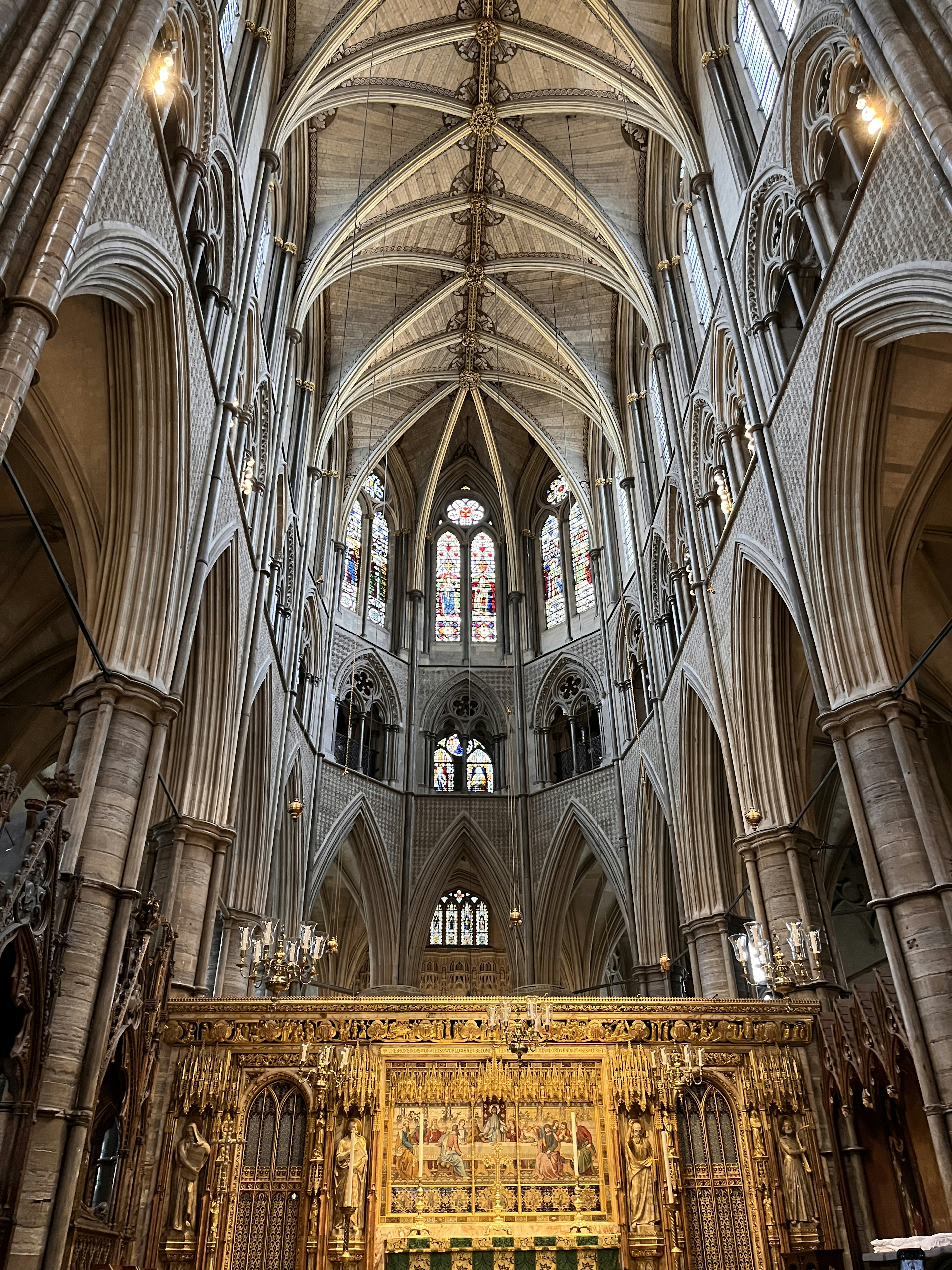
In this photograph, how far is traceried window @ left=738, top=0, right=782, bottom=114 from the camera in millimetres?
15586

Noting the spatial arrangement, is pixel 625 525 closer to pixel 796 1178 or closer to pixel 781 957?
pixel 781 957

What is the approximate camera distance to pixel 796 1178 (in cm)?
1088

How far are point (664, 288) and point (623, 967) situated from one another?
64.3 feet

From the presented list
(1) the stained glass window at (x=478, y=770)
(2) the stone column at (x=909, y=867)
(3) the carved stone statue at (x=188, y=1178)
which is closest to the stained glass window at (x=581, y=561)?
(1) the stained glass window at (x=478, y=770)

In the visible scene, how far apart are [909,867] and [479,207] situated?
60.6 feet

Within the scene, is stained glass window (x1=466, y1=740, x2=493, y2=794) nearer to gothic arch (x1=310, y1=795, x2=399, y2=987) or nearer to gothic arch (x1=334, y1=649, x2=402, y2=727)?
gothic arch (x1=334, y1=649, x2=402, y2=727)

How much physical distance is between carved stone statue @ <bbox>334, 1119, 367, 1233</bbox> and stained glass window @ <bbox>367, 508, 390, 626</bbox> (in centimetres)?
1783

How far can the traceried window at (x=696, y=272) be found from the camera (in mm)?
19188

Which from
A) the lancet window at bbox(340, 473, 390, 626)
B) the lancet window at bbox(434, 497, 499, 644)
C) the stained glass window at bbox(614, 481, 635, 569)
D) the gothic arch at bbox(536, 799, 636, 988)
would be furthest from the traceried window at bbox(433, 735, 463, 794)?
the stained glass window at bbox(614, 481, 635, 569)

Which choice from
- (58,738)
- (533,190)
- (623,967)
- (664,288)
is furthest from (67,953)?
(623,967)

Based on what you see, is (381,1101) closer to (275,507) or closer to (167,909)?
(167,909)

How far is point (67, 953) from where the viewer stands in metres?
9.77

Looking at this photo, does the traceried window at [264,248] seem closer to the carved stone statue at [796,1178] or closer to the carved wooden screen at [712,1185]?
the carved wooden screen at [712,1185]

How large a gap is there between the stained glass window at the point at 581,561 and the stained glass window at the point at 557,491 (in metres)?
0.59
